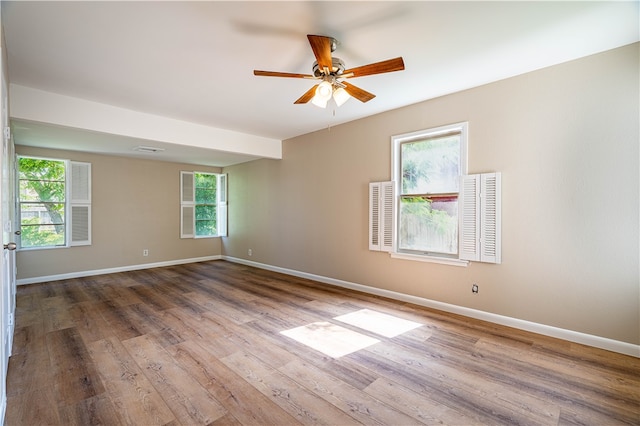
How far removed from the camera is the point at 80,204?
549cm

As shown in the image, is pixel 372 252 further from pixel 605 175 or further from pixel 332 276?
pixel 605 175

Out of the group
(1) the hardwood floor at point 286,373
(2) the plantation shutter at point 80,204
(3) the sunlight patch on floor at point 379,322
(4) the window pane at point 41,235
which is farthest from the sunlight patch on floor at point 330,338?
(4) the window pane at point 41,235

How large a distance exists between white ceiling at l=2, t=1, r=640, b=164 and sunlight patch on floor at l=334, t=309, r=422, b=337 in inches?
104

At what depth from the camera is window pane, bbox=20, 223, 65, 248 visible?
16.5ft

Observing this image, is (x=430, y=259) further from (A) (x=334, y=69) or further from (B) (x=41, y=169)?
(B) (x=41, y=169)

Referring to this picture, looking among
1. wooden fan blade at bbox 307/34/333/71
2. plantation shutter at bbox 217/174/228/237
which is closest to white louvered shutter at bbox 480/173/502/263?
wooden fan blade at bbox 307/34/333/71

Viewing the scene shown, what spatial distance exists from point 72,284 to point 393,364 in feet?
17.9

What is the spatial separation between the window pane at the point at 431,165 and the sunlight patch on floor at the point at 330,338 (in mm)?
2006

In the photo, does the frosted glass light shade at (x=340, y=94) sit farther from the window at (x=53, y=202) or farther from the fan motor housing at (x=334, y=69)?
the window at (x=53, y=202)

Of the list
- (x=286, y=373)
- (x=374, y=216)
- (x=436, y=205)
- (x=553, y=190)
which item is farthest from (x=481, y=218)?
(x=286, y=373)

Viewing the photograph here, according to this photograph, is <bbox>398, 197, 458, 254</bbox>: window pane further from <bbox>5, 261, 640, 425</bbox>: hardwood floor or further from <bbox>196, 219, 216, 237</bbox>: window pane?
<bbox>196, 219, 216, 237</bbox>: window pane

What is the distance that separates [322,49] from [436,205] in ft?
7.94

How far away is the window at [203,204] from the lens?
6.98 meters

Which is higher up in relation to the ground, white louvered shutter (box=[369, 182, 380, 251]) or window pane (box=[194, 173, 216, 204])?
window pane (box=[194, 173, 216, 204])
